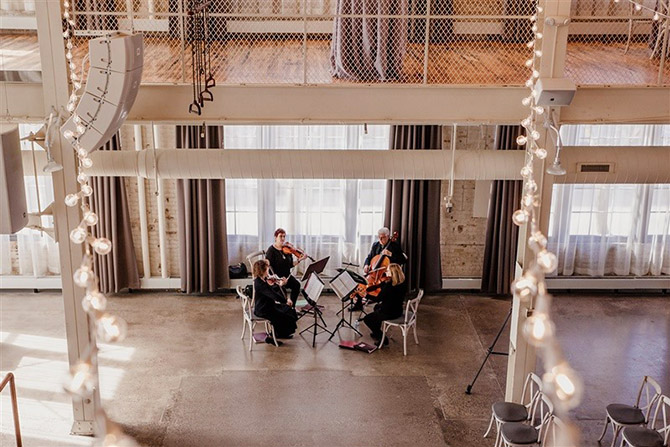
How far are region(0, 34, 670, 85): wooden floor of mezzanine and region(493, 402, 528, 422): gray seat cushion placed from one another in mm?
3205

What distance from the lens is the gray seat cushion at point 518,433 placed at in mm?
6891

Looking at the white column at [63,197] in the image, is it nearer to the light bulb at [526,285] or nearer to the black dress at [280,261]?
the black dress at [280,261]

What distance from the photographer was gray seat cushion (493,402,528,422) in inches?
287

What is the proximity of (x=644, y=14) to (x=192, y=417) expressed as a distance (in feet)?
25.0

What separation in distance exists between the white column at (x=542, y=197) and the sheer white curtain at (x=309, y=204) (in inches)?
146

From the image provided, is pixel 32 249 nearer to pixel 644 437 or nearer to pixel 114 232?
pixel 114 232

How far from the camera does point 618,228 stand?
11.5m

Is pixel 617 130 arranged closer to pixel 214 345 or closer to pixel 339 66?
pixel 339 66

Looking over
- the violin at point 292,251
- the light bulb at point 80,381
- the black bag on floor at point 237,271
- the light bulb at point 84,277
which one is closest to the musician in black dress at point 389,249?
the violin at point 292,251

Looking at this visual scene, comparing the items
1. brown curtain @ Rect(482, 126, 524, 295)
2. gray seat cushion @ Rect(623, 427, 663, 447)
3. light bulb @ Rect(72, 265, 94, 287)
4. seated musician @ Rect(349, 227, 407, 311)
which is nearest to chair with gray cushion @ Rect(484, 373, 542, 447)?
gray seat cushion @ Rect(623, 427, 663, 447)

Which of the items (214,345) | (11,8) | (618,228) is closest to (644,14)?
(618,228)

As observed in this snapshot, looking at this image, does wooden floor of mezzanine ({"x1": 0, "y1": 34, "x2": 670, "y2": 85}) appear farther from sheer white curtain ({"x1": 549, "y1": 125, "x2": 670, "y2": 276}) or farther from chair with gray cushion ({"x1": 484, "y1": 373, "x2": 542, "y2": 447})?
chair with gray cushion ({"x1": 484, "y1": 373, "x2": 542, "y2": 447})

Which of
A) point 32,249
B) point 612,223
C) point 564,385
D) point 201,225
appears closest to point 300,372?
point 201,225

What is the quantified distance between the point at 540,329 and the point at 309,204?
794cm
